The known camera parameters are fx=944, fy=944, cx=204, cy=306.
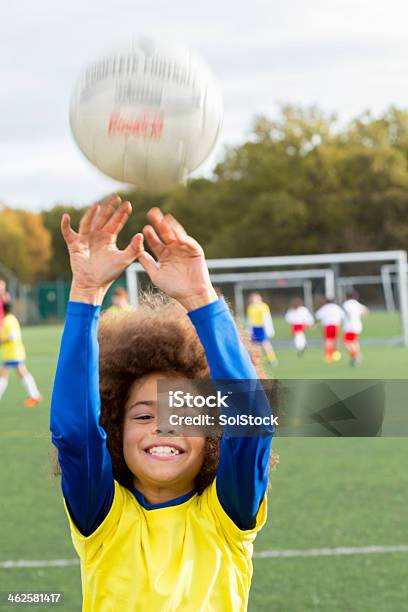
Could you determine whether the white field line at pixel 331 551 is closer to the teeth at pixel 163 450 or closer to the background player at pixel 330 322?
the teeth at pixel 163 450

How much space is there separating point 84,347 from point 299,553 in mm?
3342

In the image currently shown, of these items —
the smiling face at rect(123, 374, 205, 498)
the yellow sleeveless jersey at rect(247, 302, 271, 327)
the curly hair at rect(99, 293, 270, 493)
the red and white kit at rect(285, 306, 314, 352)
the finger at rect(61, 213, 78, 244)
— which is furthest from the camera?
the red and white kit at rect(285, 306, 314, 352)

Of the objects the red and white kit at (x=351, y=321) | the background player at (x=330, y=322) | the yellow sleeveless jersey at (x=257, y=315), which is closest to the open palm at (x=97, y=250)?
the red and white kit at (x=351, y=321)

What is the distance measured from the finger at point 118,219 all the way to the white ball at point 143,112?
Result: 127 millimetres

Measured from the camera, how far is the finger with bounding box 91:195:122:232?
2088 mm

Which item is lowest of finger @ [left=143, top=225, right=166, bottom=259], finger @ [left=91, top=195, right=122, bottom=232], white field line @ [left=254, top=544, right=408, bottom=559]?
white field line @ [left=254, top=544, right=408, bottom=559]

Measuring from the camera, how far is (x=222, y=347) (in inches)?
82.7

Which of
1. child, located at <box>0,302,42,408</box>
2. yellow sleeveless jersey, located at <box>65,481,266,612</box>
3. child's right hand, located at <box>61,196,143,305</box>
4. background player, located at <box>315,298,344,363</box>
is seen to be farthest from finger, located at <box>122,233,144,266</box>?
background player, located at <box>315,298,344,363</box>

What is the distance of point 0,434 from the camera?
33.3ft

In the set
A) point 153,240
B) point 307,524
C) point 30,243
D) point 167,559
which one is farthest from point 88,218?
point 30,243

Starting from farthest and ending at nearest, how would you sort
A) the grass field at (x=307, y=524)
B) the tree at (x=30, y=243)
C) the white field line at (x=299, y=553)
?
the tree at (x=30, y=243), the white field line at (x=299, y=553), the grass field at (x=307, y=524)

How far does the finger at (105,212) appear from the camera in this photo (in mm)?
2088

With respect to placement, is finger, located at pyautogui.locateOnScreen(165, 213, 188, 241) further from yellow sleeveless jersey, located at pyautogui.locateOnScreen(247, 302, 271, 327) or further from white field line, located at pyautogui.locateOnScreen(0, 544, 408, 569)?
yellow sleeveless jersey, located at pyautogui.locateOnScreen(247, 302, 271, 327)

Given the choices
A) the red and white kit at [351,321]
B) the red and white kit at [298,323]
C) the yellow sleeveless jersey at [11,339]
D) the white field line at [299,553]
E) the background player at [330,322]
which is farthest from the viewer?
the red and white kit at [298,323]
